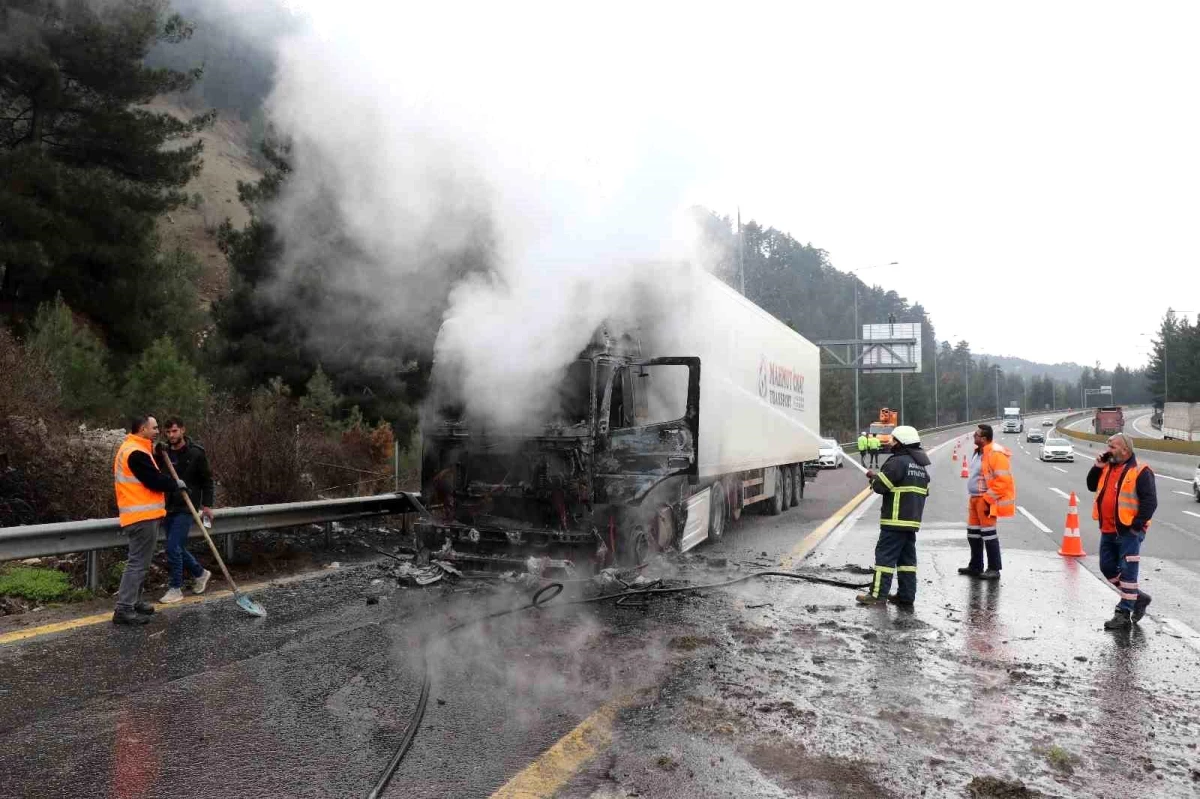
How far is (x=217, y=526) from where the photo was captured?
7891mm

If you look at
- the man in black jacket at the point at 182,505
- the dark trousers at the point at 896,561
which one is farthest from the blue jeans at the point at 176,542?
the dark trousers at the point at 896,561

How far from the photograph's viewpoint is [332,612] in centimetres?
677

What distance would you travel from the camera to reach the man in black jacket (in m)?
7.11

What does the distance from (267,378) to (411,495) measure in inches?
353

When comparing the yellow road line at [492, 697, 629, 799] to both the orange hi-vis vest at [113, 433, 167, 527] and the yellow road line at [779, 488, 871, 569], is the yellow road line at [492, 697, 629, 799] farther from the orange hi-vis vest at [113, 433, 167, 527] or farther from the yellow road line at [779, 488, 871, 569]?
the yellow road line at [779, 488, 871, 569]

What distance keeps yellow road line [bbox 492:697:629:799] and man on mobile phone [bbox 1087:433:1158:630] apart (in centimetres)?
470

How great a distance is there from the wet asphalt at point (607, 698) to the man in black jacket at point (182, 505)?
478 millimetres

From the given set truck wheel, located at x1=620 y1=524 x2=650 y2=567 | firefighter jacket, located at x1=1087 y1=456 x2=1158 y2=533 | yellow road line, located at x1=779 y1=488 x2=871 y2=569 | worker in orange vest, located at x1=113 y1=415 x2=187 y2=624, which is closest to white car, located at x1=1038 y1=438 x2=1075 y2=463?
yellow road line, located at x1=779 y1=488 x2=871 y2=569

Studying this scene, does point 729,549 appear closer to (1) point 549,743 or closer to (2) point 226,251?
(1) point 549,743

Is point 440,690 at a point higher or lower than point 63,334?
lower

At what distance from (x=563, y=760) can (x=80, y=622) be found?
14.4ft

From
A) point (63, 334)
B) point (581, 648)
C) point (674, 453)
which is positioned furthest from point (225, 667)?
point (63, 334)

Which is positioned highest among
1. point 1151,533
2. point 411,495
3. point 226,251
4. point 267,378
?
point 226,251

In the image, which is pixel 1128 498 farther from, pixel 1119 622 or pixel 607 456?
pixel 607 456
